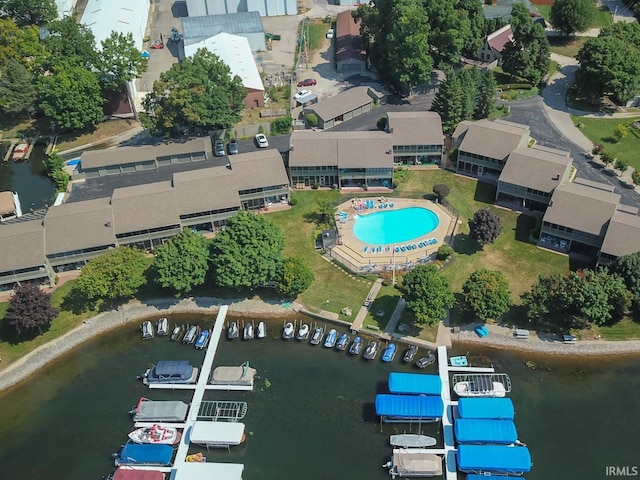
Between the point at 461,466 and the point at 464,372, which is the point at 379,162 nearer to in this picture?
the point at 464,372

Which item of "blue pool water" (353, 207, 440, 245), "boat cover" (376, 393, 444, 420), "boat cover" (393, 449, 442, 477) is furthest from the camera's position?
"blue pool water" (353, 207, 440, 245)

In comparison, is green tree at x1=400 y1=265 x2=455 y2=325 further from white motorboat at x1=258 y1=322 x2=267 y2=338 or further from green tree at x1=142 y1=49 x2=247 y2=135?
green tree at x1=142 y1=49 x2=247 y2=135

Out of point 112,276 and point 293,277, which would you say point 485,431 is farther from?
point 112,276

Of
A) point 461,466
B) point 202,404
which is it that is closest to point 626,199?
point 461,466

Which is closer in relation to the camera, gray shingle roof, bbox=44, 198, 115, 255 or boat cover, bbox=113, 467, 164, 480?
boat cover, bbox=113, 467, 164, 480

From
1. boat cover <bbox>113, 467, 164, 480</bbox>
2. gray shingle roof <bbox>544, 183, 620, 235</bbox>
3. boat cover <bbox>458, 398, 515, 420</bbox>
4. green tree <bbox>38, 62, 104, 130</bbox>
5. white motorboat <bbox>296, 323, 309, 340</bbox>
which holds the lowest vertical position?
boat cover <bbox>113, 467, 164, 480</bbox>

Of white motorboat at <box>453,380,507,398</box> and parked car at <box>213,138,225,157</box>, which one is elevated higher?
parked car at <box>213,138,225,157</box>

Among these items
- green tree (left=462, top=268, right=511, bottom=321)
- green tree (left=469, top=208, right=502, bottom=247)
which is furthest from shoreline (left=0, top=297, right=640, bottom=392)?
green tree (left=469, top=208, right=502, bottom=247)
